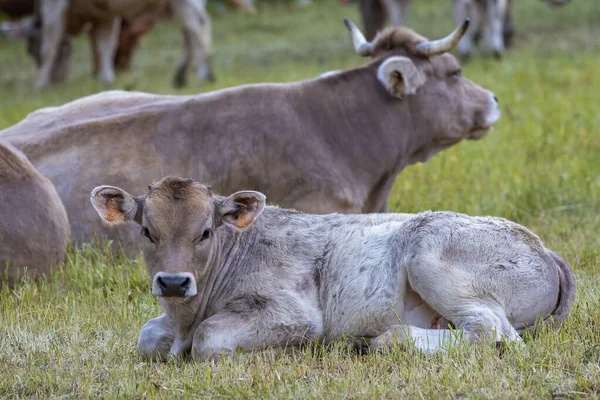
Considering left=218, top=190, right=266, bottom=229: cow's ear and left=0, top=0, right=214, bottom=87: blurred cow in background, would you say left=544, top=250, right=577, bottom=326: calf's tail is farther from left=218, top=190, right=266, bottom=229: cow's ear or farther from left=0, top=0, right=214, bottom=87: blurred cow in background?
left=0, top=0, right=214, bottom=87: blurred cow in background

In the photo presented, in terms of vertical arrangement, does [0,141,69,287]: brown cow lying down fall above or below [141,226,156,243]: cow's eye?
below

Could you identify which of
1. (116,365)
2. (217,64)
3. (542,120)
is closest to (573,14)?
(217,64)

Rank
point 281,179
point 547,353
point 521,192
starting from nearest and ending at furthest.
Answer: point 547,353 → point 281,179 → point 521,192

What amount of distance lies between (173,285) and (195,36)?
1376 centimetres

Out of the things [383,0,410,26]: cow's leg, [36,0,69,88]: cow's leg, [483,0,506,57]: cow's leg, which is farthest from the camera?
[383,0,410,26]: cow's leg

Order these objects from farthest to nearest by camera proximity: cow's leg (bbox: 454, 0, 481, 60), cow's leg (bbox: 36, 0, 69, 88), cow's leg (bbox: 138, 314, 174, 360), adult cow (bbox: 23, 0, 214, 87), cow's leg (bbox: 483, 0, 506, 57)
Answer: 1. cow's leg (bbox: 454, 0, 481, 60)
2. cow's leg (bbox: 36, 0, 69, 88)
3. cow's leg (bbox: 483, 0, 506, 57)
4. adult cow (bbox: 23, 0, 214, 87)
5. cow's leg (bbox: 138, 314, 174, 360)

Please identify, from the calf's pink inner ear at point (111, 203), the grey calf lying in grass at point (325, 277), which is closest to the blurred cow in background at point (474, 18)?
the grey calf lying in grass at point (325, 277)

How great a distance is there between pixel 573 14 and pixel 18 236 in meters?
19.4

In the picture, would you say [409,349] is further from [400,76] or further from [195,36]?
[195,36]

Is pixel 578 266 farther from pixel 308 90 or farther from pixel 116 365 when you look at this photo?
pixel 116 365

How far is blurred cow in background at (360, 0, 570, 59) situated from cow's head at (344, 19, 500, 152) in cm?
891

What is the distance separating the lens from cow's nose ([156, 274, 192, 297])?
203 inches

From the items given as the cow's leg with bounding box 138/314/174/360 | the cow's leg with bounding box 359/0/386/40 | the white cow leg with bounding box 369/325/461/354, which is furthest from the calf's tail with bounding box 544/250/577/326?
the cow's leg with bounding box 359/0/386/40

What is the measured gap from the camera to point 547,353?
5066mm
